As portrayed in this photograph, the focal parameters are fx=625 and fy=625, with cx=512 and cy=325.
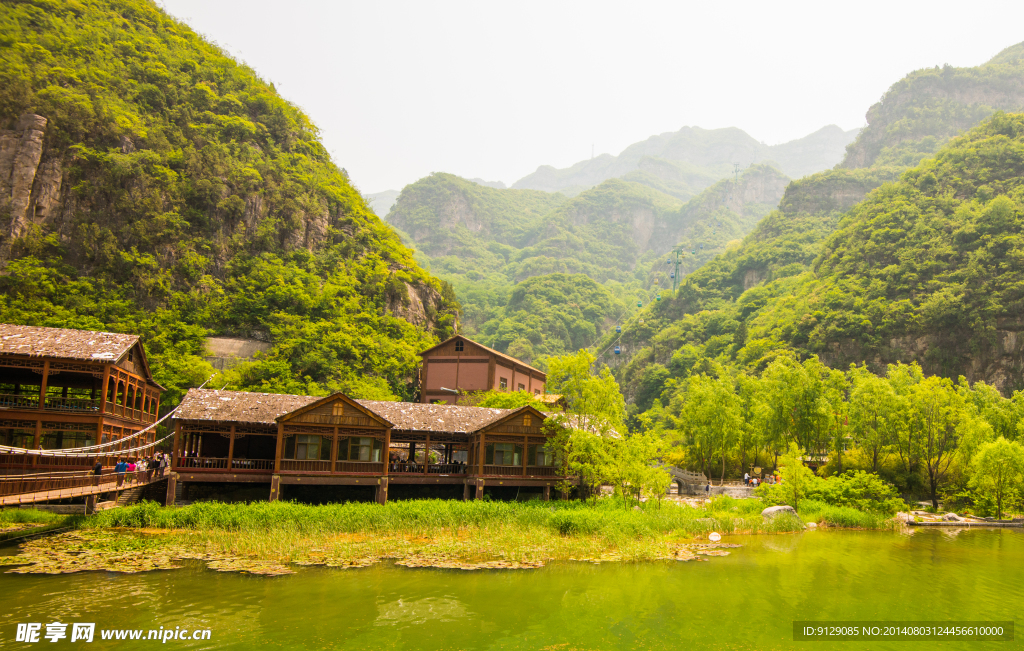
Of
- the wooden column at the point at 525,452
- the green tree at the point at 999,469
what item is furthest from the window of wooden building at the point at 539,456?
the green tree at the point at 999,469

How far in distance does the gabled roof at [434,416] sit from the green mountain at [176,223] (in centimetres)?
1407

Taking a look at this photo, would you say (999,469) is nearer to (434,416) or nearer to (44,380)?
(434,416)

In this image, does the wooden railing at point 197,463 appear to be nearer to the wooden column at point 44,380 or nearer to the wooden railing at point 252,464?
the wooden railing at point 252,464

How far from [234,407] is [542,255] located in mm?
141679

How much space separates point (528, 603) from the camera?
1712cm

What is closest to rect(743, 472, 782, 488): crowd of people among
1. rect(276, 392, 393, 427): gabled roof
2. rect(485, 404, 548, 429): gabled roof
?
rect(485, 404, 548, 429): gabled roof

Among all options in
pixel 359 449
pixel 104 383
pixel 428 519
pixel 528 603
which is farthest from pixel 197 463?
pixel 528 603

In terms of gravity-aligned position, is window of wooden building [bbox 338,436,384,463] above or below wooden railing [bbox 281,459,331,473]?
above

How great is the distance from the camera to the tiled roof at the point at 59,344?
26641 mm

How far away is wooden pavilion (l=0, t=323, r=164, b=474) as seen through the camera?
87.4ft

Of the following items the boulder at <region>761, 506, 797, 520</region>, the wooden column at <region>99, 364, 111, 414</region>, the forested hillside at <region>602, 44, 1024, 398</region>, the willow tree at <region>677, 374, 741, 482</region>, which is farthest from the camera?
the forested hillside at <region>602, 44, 1024, 398</region>

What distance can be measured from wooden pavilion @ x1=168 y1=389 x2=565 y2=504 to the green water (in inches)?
467

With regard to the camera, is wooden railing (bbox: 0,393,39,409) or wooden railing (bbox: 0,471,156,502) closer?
wooden railing (bbox: 0,471,156,502)

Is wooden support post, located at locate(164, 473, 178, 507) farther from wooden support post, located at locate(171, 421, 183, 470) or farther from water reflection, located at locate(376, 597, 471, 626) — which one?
water reflection, located at locate(376, 597, 471, 626)
